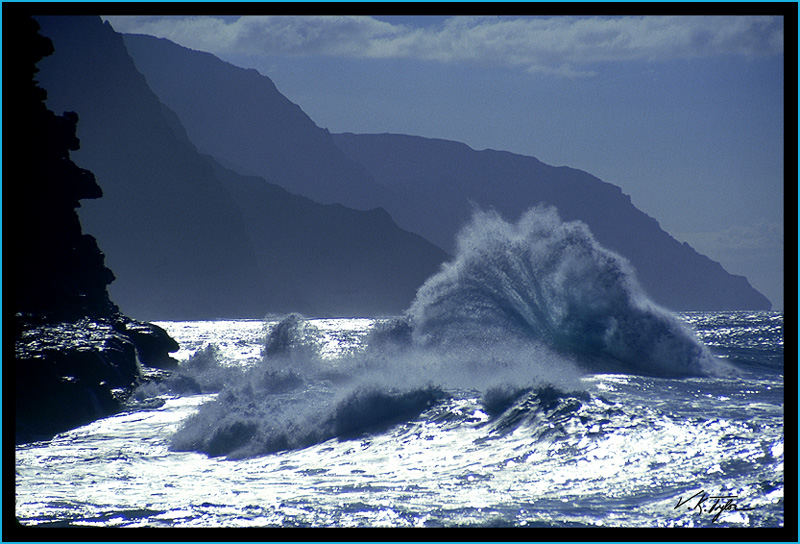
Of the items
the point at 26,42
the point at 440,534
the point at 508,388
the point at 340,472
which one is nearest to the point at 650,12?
the point at 440,534

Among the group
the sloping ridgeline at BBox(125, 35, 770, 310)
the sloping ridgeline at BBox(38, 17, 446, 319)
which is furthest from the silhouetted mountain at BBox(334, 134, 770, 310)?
the sloping ridgeline at BBox(38, 17, 446, 319)

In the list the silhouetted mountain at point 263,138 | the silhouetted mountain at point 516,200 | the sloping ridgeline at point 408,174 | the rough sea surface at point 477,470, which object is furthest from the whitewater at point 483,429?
the silhouetted mountain at point 263,138

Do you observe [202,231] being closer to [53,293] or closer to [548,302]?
[53,293]

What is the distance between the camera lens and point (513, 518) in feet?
17.8

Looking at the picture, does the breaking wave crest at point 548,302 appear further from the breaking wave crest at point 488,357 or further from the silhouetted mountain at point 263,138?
the silhouetted mountain at point 263,138

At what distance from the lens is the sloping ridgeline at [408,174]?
58125 mm

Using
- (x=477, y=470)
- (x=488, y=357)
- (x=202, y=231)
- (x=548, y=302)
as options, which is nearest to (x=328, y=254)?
(x=202, y=231)

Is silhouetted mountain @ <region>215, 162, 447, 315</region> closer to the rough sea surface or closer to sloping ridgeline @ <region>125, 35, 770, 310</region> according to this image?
sloping ridgeline @ <region>125, 35, 770, 310</region>

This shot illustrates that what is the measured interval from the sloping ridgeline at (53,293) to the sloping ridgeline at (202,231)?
45.0m

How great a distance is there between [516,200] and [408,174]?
2635 centimetres

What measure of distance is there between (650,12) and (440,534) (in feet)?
11.4

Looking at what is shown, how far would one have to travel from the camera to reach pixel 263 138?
93.1 metres

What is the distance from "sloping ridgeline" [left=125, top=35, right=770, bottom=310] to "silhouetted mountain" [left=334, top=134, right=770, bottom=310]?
0.60 ft

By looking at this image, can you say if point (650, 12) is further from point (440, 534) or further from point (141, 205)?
point (141, 205)
